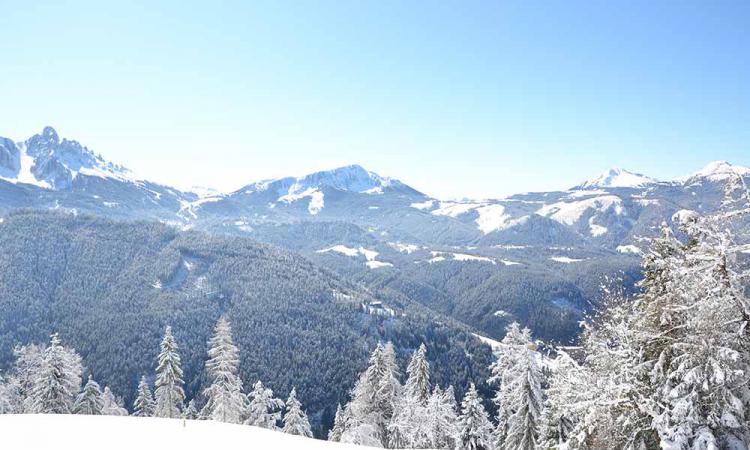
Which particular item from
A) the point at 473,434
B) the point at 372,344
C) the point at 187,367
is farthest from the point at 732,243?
the point at 372,344

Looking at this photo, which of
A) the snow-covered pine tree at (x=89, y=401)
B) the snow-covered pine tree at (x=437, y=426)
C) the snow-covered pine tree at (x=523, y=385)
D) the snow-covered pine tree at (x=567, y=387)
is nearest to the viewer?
the snow-covered pine tree at (x=567, y=387)

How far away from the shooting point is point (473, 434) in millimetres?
34938

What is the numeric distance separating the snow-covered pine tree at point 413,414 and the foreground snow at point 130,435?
79.4 ft

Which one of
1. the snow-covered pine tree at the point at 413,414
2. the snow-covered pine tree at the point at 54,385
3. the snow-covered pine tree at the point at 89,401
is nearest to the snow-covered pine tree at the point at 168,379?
the snow-covered pine tree at the point at 89,401

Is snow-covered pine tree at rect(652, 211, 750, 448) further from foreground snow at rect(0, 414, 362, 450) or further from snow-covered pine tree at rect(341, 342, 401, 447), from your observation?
snow-covered pine tree at rect(341, 342, 401, 447)

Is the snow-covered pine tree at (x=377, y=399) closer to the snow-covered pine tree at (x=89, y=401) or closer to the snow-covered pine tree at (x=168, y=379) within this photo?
the snow-covered pine tree at (x=168, y=379)

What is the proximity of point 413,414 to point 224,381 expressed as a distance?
18.2 meters

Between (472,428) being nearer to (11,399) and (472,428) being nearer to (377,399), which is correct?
(377,399)

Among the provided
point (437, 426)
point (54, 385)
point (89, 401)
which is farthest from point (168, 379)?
point (437, 426)

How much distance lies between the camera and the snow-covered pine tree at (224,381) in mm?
40600

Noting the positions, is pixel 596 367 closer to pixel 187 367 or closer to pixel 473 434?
pixel 473 434

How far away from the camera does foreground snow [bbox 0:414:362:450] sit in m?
11.8

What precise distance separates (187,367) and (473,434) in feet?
474

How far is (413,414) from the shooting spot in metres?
37.0
